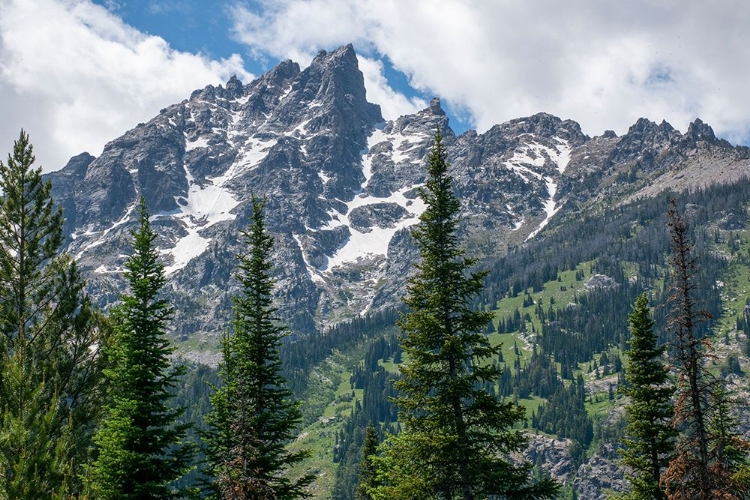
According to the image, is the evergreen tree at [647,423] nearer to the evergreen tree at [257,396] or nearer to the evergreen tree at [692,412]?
the evergreen tree at [692,412]

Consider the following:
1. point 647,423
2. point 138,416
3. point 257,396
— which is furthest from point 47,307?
point 647,423

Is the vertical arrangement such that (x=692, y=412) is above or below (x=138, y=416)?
above

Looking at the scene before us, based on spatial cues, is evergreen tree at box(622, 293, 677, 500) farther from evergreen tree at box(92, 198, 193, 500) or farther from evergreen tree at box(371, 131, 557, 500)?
evergreen tree at box(92, 198, 193, 500)

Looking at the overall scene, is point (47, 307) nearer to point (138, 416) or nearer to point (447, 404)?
point (138, 416)

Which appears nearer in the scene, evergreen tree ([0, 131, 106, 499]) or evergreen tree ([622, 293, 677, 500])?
evergreen tree ([0, 131, 106, 499])

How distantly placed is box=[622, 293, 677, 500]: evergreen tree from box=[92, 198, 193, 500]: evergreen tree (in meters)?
22.9

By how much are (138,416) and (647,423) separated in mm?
25348

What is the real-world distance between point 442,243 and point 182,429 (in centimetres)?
1533

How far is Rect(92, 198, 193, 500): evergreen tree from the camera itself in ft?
77.2

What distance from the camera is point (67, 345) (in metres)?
27.7

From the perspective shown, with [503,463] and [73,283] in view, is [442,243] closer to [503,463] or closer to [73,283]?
[503,463]

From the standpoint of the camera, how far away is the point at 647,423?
93.7 feet

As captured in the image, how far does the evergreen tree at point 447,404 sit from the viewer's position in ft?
71.1

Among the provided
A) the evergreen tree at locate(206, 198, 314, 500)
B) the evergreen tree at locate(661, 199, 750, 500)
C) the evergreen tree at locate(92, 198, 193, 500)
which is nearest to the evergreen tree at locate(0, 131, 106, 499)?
the evergreen tree at locate(92, 198, 193, 500)
